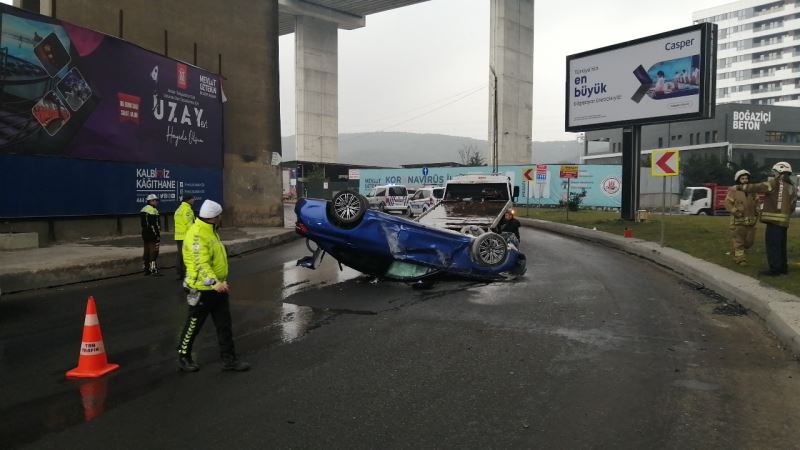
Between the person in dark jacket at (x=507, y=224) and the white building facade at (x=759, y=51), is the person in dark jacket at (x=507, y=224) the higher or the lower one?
the lower one

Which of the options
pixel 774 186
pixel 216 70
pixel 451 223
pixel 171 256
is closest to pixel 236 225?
pixel 216 70

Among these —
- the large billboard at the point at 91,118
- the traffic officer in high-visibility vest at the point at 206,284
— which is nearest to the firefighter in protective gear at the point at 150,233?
the large billboard at the point at 91,118

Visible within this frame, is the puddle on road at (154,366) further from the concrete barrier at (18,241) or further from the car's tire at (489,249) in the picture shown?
the concrete barrier at (18,241)

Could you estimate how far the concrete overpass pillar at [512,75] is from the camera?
6225cm

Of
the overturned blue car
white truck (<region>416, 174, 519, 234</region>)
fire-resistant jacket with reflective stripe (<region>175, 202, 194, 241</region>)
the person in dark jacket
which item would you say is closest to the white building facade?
white truck (<region>416, 174, 519, 234</region>)

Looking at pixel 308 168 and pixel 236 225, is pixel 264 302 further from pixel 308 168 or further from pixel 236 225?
pixel 308 168

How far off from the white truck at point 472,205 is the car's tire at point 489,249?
160 centimetres

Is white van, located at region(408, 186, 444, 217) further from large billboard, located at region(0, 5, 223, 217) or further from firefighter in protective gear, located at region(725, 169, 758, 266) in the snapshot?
firefighter in protective gear, located at region(725, 169, 758, 266)

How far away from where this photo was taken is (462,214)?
1399 centimetres

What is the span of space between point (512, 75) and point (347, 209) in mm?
57851

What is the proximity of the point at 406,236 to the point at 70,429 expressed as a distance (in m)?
6.17

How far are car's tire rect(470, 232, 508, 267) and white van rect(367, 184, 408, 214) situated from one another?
2039 centimetres

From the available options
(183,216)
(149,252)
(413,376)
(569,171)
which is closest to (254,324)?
(413,376)

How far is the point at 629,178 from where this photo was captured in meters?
24.7
